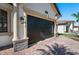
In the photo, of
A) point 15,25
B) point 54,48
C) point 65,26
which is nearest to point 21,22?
point 15,25

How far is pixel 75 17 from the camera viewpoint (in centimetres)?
578

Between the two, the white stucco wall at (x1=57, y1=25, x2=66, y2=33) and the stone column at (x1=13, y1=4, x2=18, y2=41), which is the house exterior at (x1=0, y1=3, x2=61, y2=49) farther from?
the white stucco wall at (x1=57, y1=25, x2=66, y2=33)

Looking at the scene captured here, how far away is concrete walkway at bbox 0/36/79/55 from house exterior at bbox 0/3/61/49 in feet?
1.12

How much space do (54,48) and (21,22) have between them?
1489 millimetres

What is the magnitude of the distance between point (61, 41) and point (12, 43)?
5.76ft

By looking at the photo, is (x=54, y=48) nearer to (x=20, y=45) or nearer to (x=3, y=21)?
(x=20, y=45)

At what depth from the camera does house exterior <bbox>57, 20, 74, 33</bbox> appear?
602 centimetres

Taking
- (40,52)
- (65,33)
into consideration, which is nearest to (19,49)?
(40,52)

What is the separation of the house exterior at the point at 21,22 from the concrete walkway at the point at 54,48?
342 millimetres

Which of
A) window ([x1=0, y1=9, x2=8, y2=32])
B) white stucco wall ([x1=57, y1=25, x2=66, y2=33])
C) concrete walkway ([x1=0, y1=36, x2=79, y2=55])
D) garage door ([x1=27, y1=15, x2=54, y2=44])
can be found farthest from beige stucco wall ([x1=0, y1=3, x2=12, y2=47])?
white stucco wall ([x1=57, y1=25, x2=66, y2=33])

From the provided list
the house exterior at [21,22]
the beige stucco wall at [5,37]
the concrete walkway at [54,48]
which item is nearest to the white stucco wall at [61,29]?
the concrete walkway at [54,48]

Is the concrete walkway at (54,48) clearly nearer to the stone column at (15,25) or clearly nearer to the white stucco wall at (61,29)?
the white stucco wall at (61,29)

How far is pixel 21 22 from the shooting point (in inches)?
234

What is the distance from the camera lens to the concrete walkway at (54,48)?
5641 mm
